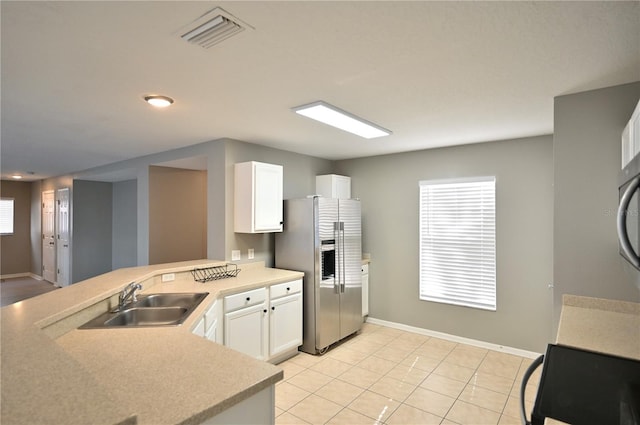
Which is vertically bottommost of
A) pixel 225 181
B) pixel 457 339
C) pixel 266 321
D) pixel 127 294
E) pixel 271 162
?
pixel 457 339

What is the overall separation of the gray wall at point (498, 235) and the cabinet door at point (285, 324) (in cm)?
162

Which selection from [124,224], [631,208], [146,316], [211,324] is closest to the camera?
[631,208]

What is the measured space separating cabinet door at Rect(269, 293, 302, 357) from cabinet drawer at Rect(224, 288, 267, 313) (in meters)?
0.19

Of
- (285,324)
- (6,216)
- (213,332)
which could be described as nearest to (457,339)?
(285,324)

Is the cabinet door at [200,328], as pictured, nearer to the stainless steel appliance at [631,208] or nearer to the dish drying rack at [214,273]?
the dish drying rack at [214,273]

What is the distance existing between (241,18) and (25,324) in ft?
5.40

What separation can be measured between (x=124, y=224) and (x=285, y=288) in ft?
17.3

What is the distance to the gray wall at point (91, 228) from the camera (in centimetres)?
671

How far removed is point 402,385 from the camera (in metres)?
3.07

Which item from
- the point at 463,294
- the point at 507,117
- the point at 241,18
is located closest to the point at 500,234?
the point at 463,294

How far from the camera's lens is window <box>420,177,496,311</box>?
4031 mm

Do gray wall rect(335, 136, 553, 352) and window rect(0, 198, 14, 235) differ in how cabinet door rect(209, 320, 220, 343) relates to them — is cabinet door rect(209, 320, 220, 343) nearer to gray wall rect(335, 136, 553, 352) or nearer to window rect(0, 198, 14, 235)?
gray wall rect(335, 136, 553, 352)

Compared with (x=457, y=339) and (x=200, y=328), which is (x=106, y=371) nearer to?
(x=200, y=328)

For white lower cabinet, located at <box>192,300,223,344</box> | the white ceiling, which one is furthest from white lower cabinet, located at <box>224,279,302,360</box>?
the white ceiling
